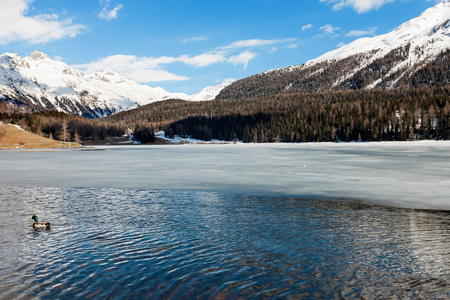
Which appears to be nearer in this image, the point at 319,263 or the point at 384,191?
the point at 319,263

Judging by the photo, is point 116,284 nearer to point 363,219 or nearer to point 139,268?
point 139,268

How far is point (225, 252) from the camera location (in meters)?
13.2

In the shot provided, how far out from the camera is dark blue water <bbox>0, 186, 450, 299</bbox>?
10094 mm

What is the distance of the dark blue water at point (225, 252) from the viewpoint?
33.1ft

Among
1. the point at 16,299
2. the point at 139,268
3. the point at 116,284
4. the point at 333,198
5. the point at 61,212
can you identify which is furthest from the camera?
the point at 333,198

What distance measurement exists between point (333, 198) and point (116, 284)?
1793 centimetres

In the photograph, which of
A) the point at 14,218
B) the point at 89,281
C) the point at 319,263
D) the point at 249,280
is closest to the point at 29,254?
the point at 89,281

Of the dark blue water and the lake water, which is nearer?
the dark blue water

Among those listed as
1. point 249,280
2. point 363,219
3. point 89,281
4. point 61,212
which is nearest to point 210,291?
point 249,280

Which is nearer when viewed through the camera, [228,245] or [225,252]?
[225,252]

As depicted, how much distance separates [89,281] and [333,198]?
1831 centimetres

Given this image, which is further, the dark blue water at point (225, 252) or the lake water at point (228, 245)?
the lake water at point (228, 245)

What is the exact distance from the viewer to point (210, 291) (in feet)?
32.5

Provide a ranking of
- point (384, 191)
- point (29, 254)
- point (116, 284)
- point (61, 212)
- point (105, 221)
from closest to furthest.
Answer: point (116, 284) < point (29, 254) < point (105, 221) < point (61, 212) < point (384, 191)
